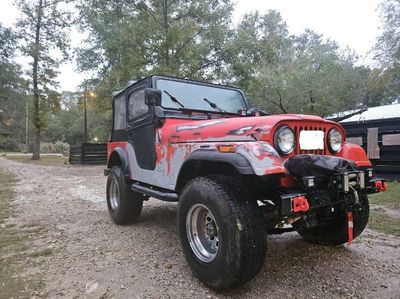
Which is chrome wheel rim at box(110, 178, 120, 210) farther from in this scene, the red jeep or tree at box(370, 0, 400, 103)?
tree at box(370, 0, 400, 103)

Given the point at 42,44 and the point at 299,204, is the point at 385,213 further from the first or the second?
the point at 42,44

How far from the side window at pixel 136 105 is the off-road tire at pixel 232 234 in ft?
6.27

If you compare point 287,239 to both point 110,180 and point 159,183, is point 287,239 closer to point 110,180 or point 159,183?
point 159,183

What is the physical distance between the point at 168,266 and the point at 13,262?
5.65 feet

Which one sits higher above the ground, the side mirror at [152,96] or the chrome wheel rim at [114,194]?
the side mirror at [152,96]

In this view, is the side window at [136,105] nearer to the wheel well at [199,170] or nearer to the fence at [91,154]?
the wheel well at [199,170]

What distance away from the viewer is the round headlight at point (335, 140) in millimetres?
2985

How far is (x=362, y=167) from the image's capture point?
3.11 m

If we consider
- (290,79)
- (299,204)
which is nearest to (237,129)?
(299,204)

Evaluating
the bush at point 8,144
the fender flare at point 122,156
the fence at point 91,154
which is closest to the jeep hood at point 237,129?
the fender flare at point 122,156

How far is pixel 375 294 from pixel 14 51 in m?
25.2

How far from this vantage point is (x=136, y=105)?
4520 millimetres

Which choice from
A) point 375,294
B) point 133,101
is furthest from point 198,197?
point 133,101

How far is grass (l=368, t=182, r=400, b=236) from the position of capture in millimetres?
4524
